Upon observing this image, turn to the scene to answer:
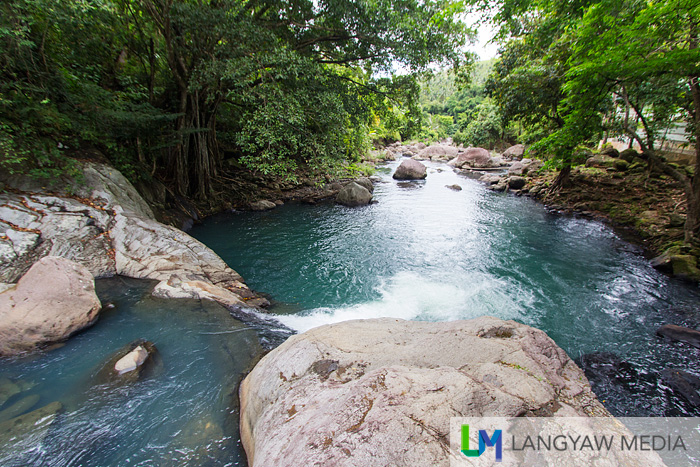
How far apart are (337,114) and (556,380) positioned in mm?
7840

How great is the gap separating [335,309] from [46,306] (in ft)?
14.6

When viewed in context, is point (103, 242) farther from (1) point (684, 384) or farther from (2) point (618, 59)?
(2) point (618, 59)

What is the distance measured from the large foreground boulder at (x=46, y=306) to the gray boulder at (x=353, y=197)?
36.1 feet

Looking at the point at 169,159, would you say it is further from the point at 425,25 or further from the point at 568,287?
the point at 568,287

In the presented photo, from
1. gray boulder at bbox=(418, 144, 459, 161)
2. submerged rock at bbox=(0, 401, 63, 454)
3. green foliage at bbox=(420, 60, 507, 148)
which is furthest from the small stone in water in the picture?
gray boulder at bbox=(418, 144, 459, 161)

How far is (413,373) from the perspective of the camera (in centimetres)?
248

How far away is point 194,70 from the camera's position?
8.30 m

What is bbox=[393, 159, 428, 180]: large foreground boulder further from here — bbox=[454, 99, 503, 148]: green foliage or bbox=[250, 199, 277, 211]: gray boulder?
bbox=[454, 99, 503, 148]: green foliage

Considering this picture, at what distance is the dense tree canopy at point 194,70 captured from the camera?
19.6ft

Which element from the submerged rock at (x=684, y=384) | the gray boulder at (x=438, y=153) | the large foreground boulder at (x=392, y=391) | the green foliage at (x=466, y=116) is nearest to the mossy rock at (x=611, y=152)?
the green foliage at (x=466, y=116)

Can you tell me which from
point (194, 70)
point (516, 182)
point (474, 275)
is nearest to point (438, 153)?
point (516, 182)

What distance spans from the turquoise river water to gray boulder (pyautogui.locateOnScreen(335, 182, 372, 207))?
1.17 metres

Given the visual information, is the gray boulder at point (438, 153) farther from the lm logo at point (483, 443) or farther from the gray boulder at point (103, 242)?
the lm logo at point (483, 443)

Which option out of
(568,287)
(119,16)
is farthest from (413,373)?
(119,16)
